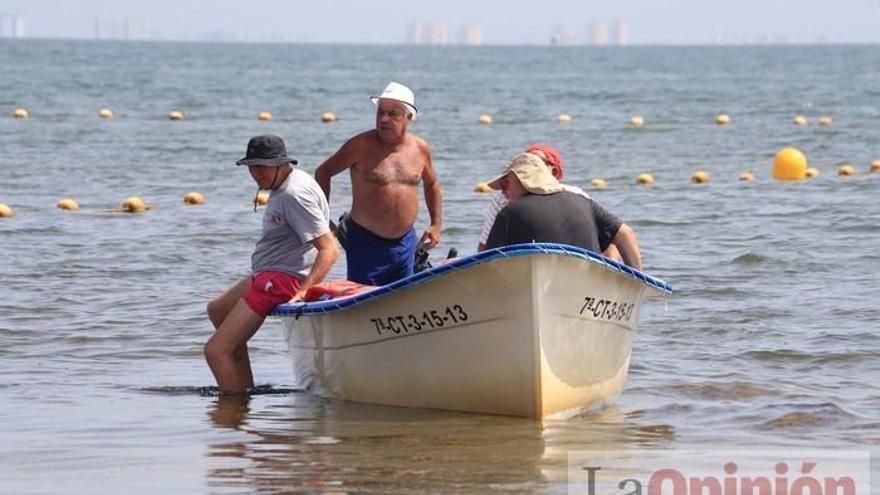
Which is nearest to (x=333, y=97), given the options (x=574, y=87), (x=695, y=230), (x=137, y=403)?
(x=574, y=87)

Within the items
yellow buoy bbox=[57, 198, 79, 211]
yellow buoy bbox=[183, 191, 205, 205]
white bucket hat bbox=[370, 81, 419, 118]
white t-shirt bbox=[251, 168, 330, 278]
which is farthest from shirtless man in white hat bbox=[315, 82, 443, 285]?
yellow buoy bbox=[183, 191, 205, 205]

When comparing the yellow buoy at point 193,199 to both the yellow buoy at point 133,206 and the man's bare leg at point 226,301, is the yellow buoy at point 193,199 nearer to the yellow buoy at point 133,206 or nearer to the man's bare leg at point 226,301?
the yellow buoy at point 133,206

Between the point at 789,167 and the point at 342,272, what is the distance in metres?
11.4

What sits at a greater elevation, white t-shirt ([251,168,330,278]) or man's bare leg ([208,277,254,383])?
white t-shirt ([251,168,330,278])

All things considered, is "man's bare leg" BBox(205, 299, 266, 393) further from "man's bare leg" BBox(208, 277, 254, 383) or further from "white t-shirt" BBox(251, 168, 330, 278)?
"white t-shirt" BBox(251, 168, 330, 278)

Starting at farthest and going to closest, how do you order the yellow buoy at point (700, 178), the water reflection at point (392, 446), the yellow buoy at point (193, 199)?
the yellow buoy at point (700, 178), the yellow buoy at point (193, 199), the water reflection at point (392, 446)

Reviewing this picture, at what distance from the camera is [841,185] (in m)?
23.7

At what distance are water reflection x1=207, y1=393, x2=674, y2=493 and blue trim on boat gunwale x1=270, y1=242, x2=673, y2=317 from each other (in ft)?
2.13

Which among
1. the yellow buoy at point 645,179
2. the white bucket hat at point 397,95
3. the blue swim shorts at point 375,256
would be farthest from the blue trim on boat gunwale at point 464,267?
the yellow buoy at point 645,179

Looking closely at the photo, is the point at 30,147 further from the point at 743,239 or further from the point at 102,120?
the point at 743,239

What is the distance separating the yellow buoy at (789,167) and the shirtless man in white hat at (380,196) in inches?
620

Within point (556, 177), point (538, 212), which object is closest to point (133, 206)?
point (556, 177)

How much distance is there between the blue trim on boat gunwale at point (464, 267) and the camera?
8.16 metres

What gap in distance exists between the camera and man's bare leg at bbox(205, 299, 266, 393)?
938 centimetres
